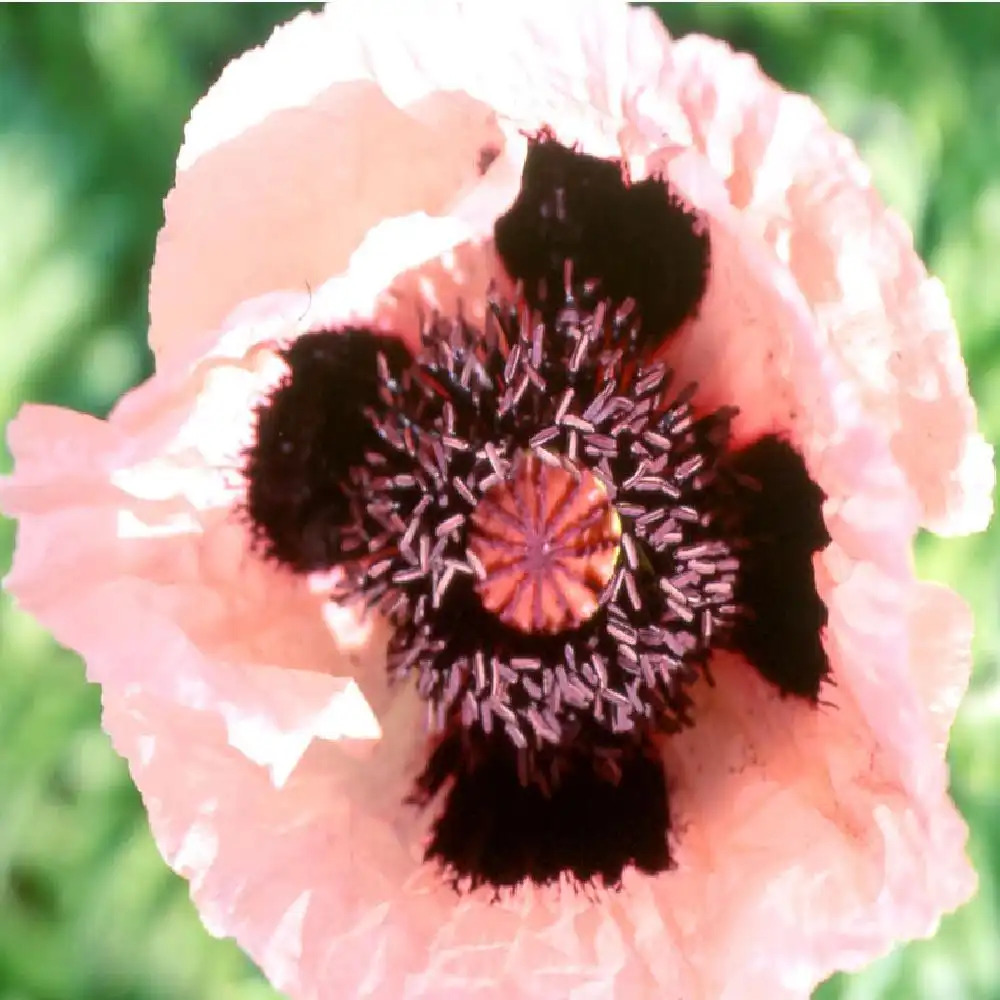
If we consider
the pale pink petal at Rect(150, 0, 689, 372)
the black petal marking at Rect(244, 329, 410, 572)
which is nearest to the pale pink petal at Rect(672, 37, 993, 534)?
the pale pink petal at Rect(150, 0, 689, 372)

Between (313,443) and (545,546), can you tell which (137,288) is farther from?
(545,546)

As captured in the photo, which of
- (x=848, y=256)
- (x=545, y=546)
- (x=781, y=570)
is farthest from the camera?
(x=545, y=546)

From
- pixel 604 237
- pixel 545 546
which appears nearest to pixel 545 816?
pixel 545 546

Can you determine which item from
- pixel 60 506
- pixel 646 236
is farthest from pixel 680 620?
pixel 60 506

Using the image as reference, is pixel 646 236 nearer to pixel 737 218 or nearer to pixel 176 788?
pixel 737 218

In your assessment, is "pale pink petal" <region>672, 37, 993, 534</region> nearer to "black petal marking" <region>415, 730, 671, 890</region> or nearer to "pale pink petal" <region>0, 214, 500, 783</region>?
"pale pink petal" <region>0, 214, 500, 783</region>

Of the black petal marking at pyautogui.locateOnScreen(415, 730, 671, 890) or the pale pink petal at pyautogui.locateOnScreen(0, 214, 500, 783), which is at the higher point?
the pale pink petal at pyautogui.locateOnScreen(0, 214, 500, 783)

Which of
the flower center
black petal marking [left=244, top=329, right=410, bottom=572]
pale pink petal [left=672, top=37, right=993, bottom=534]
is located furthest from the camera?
the flower center
